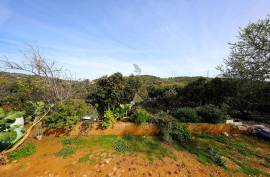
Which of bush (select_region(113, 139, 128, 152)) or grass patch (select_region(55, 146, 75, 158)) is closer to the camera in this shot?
grass patch (select_region(55, 146, 75, 158))

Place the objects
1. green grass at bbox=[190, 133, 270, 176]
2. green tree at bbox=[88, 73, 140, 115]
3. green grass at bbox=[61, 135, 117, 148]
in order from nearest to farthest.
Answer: green grass at bbox=[190, 133, 270, 176] → green grass at bbox=[61, 135, 117, 148] → green tree at bbox=[88, 73, 140, 115]

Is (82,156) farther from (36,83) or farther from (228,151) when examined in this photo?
(36,83)

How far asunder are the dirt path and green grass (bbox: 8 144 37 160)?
0.69 ft

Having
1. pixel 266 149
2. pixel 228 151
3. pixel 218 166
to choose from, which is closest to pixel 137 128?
pixel 218 166

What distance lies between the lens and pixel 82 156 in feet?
20.5

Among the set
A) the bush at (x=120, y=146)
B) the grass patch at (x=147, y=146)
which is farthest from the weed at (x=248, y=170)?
the bush at (x=120, y=146)

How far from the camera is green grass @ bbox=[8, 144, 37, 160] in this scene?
21.3ft

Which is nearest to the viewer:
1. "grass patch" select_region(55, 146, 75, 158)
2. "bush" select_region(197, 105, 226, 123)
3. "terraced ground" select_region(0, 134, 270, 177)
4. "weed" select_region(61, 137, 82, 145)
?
"terraced ground" select_region(0, 134, 270, 177)

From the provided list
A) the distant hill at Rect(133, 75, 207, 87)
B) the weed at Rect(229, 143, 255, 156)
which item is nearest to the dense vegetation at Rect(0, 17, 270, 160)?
the weed at Rect(229, 143, 255, 156)

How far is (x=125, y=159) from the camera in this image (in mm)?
6082

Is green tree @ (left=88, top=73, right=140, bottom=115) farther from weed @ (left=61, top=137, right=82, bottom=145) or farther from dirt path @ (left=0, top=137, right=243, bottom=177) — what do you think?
dirt path @ (left=0, top=137, right=243, bottom=177)

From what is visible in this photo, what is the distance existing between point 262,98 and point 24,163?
577 inches

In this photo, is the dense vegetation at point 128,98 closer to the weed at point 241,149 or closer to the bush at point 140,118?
the bush at point 140,118

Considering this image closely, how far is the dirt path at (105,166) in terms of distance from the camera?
18.2ft
